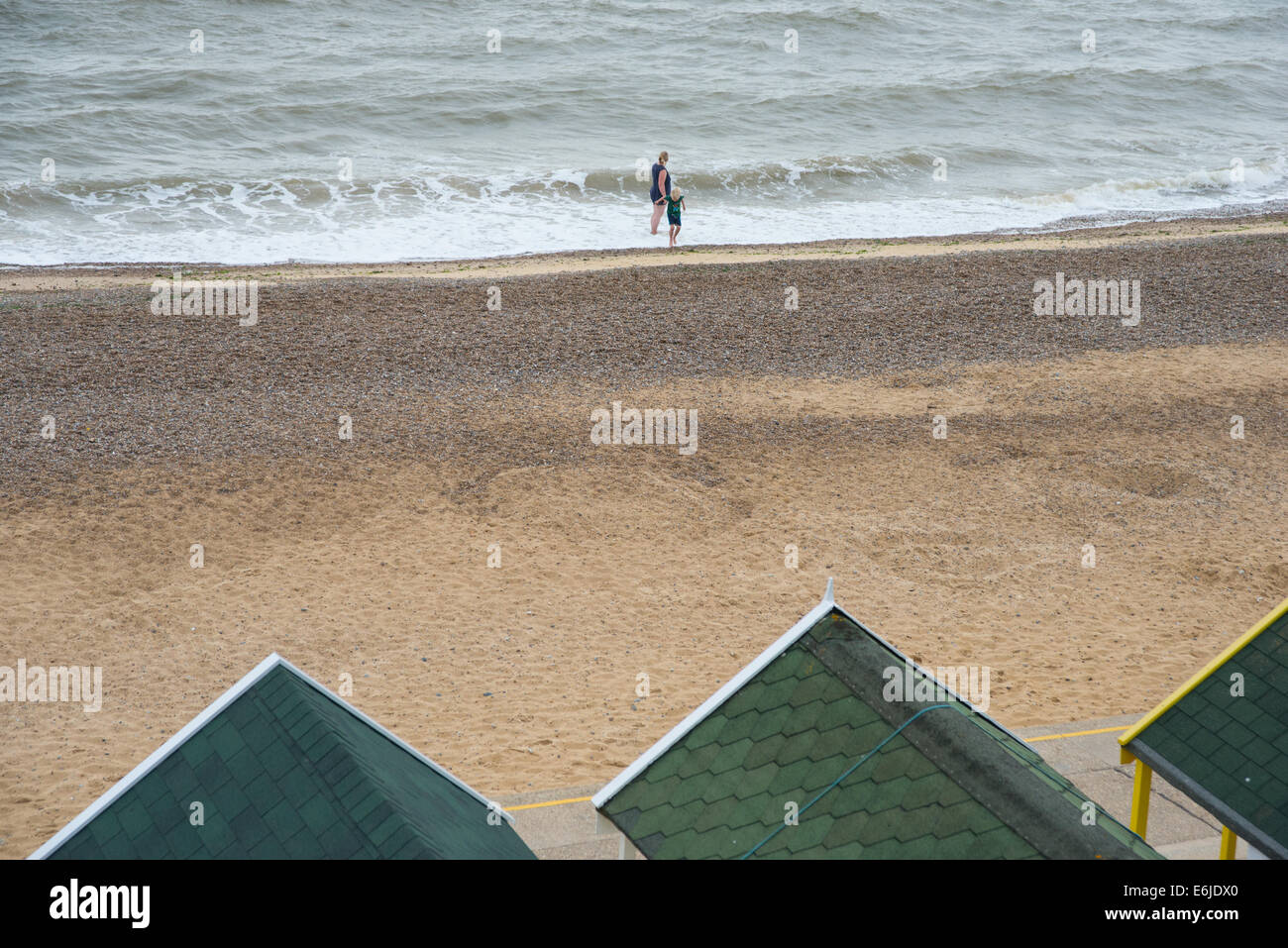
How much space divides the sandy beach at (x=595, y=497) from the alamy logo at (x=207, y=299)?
1.29 ft

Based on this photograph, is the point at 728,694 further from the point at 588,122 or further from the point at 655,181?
the point at 588,122

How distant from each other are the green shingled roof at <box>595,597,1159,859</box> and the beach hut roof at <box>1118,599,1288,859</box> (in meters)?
1.08

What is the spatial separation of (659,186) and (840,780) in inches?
824

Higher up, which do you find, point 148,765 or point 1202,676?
point 148,765

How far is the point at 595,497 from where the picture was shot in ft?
40.7

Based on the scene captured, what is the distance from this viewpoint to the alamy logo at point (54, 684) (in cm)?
896

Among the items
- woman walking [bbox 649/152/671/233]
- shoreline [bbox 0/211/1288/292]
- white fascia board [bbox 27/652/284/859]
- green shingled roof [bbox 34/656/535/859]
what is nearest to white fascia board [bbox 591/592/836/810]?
green shingled roof [bbox 34/656/535/859]

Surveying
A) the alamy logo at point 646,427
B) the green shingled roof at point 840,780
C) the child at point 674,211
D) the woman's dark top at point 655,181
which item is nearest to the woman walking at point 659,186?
the woman's dark top at point 655,181

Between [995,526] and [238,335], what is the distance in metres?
10.8

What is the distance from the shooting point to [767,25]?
151ft

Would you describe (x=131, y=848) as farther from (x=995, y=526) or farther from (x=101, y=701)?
(x=995, y=526)
